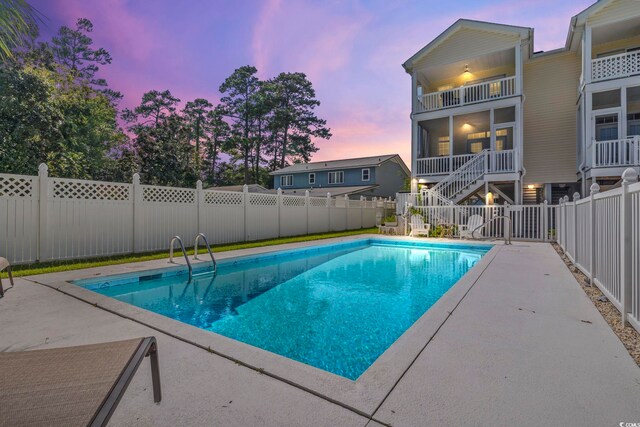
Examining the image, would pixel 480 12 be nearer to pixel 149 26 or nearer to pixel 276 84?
pixel 149 26

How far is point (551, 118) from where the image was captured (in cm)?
1459

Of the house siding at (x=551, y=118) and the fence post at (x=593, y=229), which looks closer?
the fence post at (x=593, y=229)

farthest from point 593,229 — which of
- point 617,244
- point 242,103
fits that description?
point 242,103

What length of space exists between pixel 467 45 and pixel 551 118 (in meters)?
5.28

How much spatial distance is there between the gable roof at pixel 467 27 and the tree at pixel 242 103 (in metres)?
24.0

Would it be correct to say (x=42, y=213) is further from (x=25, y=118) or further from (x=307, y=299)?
(x=25, y=118)

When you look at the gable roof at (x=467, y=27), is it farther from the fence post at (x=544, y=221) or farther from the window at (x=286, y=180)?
the window at (x=286, y=180)

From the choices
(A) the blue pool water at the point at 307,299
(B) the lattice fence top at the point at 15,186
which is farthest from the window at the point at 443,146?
(B) the lattice fence top at the point at 15,186

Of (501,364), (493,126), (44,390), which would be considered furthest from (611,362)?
(493,126)

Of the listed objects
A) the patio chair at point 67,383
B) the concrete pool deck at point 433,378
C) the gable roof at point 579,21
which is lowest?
the concrete pool deck at point 433,378

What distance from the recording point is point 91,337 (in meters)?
2.95

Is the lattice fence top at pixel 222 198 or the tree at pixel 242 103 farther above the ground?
the tree at pixel 242 103

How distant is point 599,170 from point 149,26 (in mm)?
18871

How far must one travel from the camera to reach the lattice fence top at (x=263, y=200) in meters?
12.1
